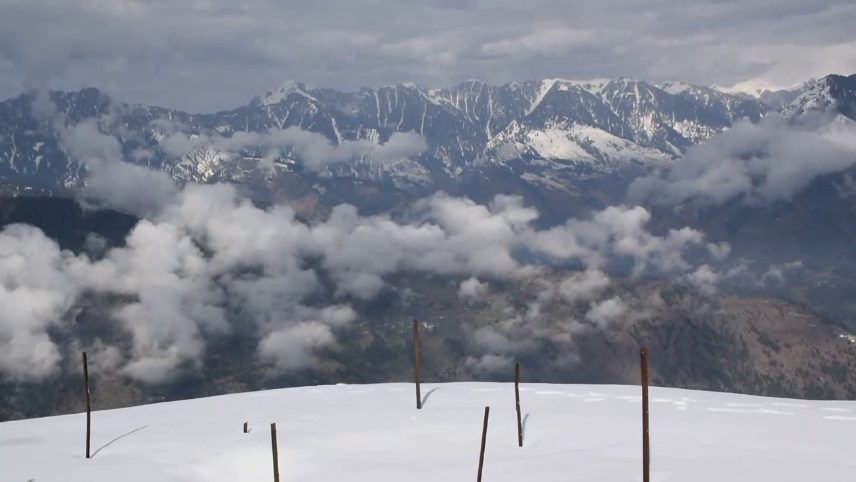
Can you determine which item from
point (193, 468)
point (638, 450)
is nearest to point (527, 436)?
point (638, 450)

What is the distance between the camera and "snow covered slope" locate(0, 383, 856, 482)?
33.5 meters

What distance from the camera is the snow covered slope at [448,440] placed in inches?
1319

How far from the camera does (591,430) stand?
1578 inches

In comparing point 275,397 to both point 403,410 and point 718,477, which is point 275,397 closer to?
point 403,410

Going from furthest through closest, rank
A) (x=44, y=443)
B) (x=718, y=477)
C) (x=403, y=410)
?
(x=403, y=410) → (x=44, y=443) → (x=718, y=477)

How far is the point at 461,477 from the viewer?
33.8 meters

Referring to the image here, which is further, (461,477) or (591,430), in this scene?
(591,430)

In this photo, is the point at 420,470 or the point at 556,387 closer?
the point at 420,470

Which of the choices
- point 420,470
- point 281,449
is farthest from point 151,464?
point 420,470

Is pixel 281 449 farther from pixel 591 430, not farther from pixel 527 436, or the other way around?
pixel 591 430

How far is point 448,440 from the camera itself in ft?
130

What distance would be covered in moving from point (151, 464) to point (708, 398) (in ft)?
103

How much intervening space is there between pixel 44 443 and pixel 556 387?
98.0ft

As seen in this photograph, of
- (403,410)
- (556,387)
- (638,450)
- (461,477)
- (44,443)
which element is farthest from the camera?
(556,387)
